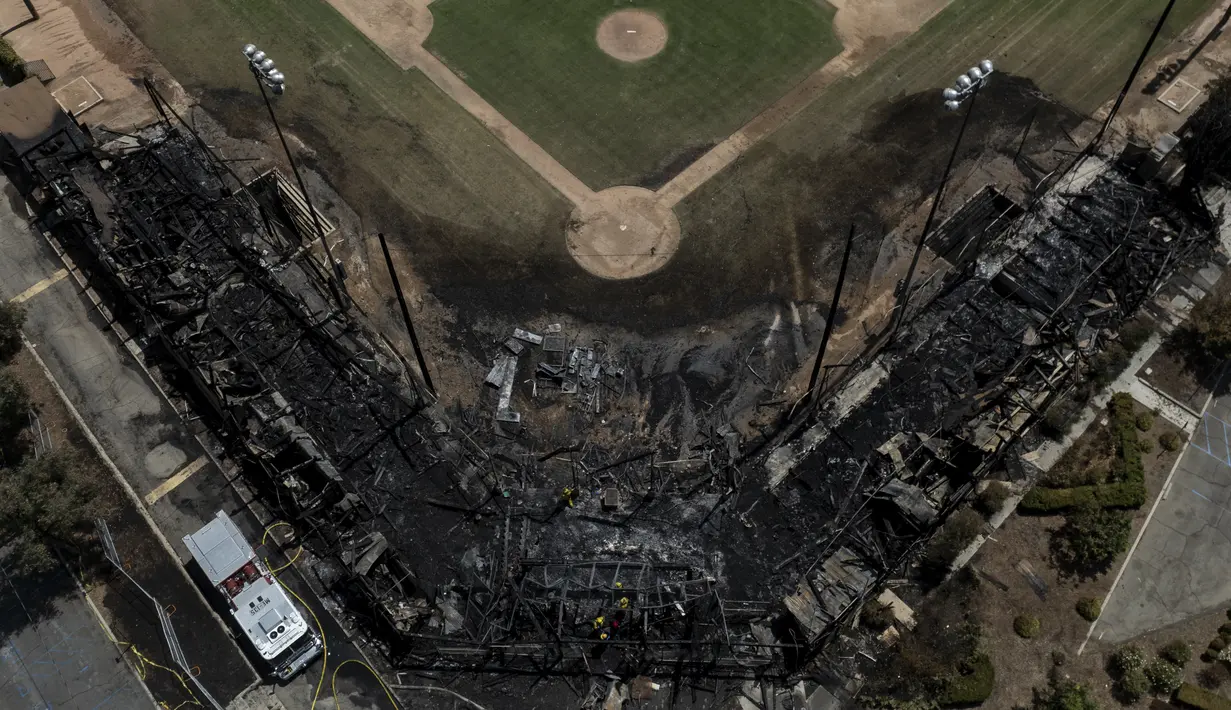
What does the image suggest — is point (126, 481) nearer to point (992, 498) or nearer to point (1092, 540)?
point (992, 498)

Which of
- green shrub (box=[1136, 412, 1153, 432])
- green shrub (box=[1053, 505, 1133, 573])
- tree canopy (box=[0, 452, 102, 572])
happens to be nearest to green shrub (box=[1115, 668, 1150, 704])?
green shrub (box=[1053, 505, 1133, 573])

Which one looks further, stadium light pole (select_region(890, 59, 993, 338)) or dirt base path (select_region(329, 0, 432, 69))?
dirt base path (select_region(329, 0, 432, 69))

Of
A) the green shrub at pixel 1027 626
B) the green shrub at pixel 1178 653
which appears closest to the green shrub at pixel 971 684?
the green shrub at pixel 1027 626

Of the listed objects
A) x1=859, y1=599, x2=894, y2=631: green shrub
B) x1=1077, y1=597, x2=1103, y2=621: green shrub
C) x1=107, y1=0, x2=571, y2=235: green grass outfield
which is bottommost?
x1=859, y1=599, x2=894, y2=631: green shrub

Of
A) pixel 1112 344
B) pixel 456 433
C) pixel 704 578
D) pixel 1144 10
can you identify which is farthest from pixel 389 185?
pixel 1144 10

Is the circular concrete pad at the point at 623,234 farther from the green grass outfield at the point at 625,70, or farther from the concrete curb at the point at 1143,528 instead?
the concrete curb at the point at 1143,528

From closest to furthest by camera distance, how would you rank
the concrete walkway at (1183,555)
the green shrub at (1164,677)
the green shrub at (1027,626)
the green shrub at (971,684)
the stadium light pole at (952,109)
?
1. the stadium light pole at (952,109)
2. the green shrub at (971,684)
3. the green shrub at (1164,677)
4. the green shrub at (1027,626)
5. the concrete walkway at (1183,555)

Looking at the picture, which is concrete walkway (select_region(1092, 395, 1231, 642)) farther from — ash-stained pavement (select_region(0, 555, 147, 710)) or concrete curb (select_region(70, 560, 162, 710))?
ash-stained pavement (select_region(0, 555, 147, 710))

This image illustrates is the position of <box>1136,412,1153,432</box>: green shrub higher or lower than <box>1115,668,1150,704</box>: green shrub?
higher
